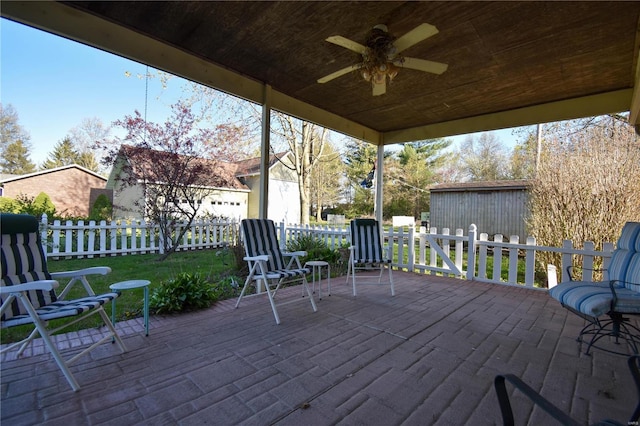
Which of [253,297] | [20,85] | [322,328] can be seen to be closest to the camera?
[322,328]

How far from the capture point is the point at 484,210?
935cm

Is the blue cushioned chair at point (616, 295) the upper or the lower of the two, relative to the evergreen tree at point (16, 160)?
lower

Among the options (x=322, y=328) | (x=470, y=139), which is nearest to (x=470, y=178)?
(x=470, y=139)

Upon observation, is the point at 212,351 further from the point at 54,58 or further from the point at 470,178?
the point at 470,178

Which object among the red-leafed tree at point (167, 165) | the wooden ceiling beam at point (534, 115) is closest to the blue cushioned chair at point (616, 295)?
the wooden ceiling beam at point (534, 115)

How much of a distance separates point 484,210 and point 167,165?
30.1ft

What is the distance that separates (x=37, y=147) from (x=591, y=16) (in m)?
10.3

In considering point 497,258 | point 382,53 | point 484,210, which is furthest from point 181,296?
point 484,210

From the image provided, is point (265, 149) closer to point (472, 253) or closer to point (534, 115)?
point (472, 253)

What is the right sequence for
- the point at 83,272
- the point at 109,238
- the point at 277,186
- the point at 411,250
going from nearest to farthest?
the point at 83,272 < the point at 411,250 < the point at 109,238 < the point at 277,186

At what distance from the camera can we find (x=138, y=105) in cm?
623

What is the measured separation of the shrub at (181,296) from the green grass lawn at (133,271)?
220 mm

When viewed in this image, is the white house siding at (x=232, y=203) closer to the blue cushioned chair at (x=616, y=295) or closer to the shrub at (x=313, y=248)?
the shrub at (x=313, y=248)

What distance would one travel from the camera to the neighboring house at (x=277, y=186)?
1453cm
